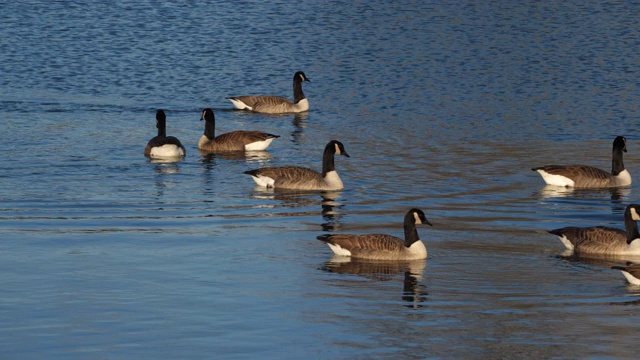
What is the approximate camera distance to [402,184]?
25.7 metres

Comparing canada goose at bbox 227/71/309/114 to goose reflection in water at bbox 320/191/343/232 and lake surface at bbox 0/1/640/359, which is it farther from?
goose reflection in water at bbox 320/191/343/232

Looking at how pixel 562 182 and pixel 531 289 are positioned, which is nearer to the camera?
pixel 531 289

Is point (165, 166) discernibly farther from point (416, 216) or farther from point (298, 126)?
point (416, 216)

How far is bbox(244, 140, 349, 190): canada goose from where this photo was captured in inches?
987

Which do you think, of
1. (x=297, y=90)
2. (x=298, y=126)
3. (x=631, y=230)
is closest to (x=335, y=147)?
(x=631, y=230)

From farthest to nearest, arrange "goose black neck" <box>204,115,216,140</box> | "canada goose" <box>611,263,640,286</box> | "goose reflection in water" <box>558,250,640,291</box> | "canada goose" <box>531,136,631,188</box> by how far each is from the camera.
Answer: "goose black neck" <box>204,115,216,140</box> < "canada goose" <box>531,136,631,188</box> < "goose reflection in water" <box>558,250,640,291</box> < "canada goose" <box>611,263,640,286</box>

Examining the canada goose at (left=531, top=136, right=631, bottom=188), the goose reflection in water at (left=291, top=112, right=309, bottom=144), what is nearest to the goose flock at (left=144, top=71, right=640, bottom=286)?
the canada goose at (left=531, top=136, right=631, bottom=188)

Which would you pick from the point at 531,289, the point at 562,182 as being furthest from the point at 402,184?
the point at 531,289

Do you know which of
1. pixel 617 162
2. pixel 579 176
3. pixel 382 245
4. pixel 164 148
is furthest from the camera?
pixel 164 148

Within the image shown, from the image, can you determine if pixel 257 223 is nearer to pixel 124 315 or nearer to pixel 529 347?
pixel 124 315

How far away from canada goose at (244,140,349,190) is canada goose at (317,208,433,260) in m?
5.68

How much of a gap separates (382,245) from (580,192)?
773 cm

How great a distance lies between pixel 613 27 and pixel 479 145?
68.1 feet

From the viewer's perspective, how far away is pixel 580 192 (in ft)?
84.5
